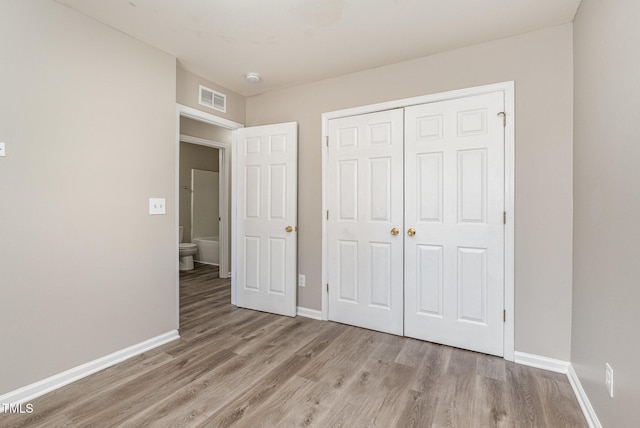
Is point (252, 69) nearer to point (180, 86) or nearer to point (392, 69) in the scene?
point (180, 86)

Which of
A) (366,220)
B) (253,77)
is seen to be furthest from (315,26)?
(366,220)

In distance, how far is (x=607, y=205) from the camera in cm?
149

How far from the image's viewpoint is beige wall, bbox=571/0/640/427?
48.4 inches

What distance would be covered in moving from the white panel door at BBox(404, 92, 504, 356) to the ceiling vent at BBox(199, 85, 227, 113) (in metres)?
1.92

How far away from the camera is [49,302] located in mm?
1910

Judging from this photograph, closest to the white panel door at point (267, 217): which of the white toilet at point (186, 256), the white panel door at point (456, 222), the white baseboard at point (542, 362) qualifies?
the white panel door at point (456, 222)

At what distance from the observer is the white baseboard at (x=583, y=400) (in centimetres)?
157

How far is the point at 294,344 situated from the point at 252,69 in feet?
8.29

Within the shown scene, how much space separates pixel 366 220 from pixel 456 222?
0.78 metres

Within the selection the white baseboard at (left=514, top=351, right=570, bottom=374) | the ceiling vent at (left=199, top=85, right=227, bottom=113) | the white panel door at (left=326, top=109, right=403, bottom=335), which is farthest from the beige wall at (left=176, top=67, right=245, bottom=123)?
the white baseboard at (left=514, top=351, right=570, bottom=374)

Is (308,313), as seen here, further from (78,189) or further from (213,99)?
(213,99)

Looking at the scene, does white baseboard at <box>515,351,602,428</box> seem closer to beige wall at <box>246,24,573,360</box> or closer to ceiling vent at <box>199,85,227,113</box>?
beige wall at <box>246,24,573,360</box>

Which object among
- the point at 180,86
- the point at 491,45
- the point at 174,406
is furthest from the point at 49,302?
the point at 491,45

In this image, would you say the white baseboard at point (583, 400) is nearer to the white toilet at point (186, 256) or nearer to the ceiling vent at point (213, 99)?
A: the ceiling vent at point (213, 99)
